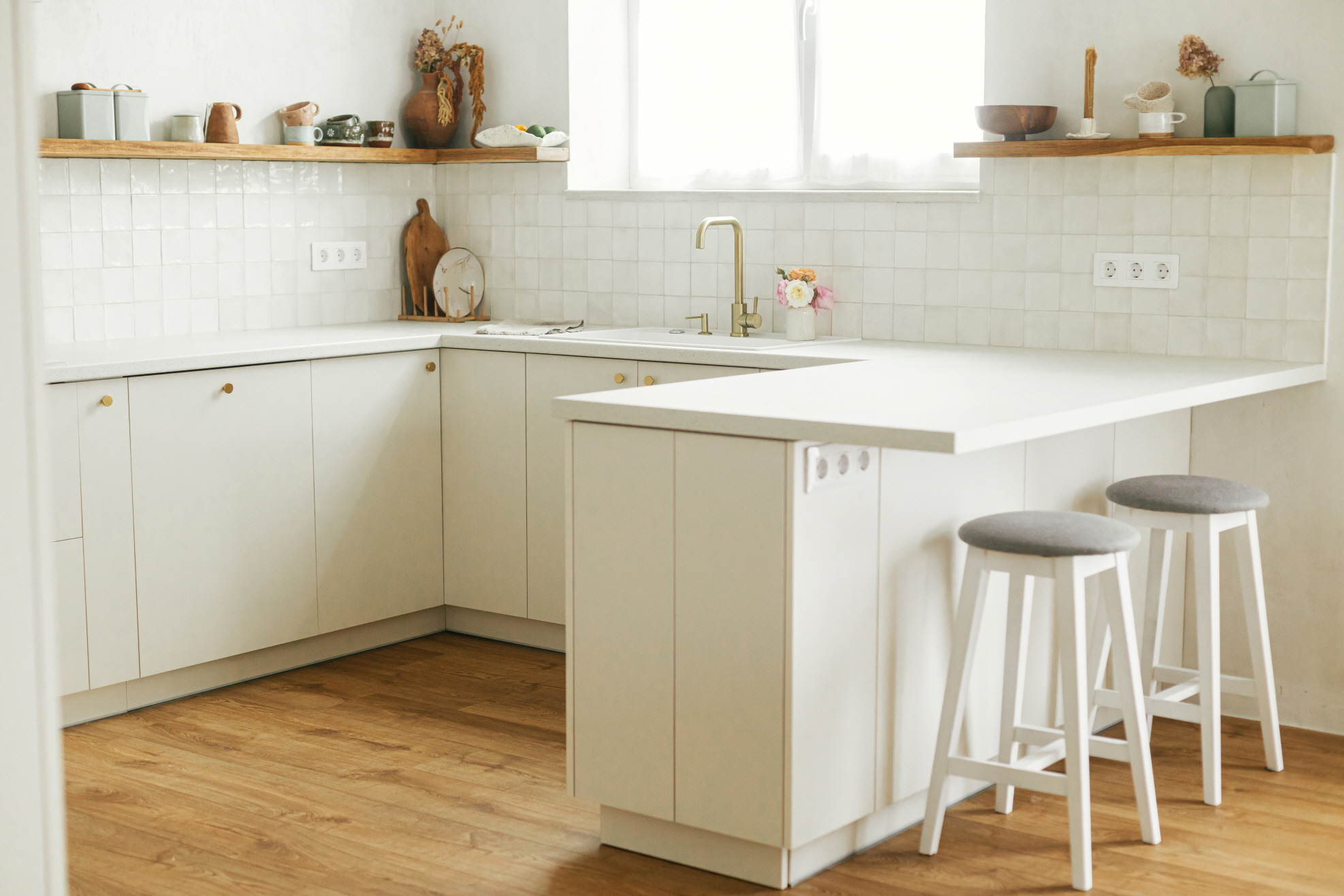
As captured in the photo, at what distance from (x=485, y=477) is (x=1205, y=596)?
211cm

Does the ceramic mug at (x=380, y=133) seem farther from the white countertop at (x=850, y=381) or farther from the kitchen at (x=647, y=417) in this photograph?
the white countertop at (x=850, y=381)

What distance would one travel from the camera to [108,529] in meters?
3.56

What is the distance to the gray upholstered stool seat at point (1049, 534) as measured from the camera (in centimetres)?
265

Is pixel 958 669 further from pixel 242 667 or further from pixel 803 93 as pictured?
pixel 803 93

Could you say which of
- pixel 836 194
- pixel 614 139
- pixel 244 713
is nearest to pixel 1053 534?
pixel 836 194

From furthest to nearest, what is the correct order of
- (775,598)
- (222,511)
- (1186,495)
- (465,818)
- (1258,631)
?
(222,511)
(1258,631)
(1186,495)
(465,818)
(775,598)

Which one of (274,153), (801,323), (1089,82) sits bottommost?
(801,323)

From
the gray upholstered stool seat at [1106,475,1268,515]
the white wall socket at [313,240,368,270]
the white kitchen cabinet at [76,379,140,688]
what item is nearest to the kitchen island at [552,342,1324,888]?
the gray upholstered stool seat at [1106,475,1268,515]

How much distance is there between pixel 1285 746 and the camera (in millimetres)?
3514

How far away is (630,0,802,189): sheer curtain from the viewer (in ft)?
14.9

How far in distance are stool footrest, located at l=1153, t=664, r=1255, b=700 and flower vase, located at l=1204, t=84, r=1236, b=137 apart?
4.21 feet


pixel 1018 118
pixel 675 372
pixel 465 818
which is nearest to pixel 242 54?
pixel 675 372

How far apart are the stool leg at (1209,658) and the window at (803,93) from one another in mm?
1477

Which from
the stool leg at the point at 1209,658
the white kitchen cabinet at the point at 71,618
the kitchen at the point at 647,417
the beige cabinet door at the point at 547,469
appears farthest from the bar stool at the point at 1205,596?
the white kitchen cabinet at the point at 71,618
